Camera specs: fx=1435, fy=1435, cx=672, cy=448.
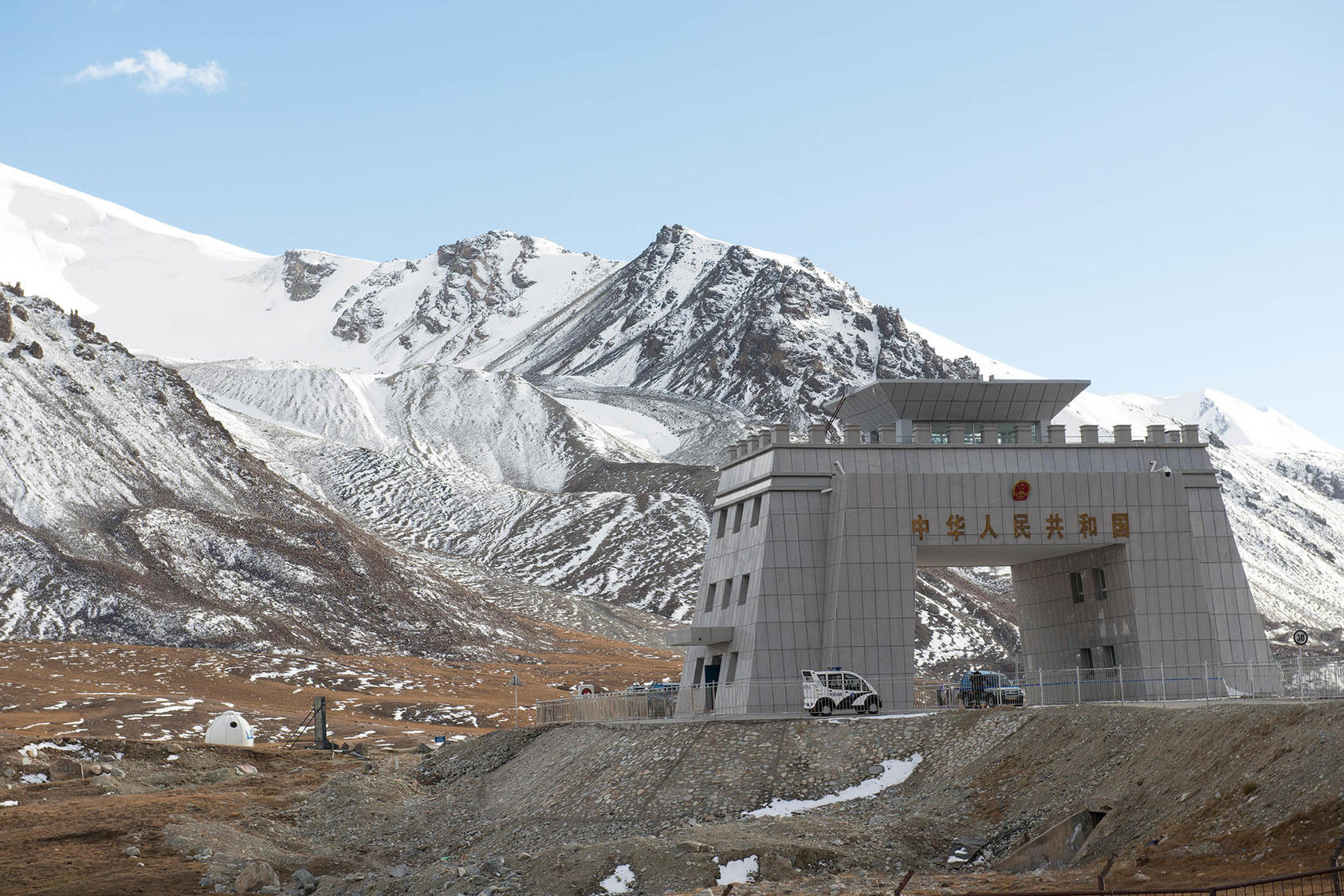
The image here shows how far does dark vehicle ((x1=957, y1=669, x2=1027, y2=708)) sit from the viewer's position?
4569 centimetres

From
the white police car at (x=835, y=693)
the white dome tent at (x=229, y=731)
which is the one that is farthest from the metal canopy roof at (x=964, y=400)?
the white dome tent at (x=229, y=731)

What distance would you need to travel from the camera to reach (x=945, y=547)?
146 ft

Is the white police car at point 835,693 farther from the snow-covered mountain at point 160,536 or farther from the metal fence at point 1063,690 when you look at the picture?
the snow-covered mountain at point 160,536

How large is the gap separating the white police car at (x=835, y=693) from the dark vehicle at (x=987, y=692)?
5246 mm

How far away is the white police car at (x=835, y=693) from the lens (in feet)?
136

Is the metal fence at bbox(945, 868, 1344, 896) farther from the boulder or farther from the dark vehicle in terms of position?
the dark vehicle

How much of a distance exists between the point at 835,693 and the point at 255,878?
1655 centimetres

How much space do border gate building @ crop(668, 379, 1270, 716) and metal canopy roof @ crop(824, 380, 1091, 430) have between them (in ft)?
1.14

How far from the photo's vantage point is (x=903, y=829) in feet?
106

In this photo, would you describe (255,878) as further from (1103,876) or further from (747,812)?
(1103,876)

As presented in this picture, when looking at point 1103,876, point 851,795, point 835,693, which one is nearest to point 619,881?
point 851,795

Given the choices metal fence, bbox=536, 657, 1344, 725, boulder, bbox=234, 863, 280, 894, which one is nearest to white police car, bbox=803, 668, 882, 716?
metal fence, bbox=536, 657, 1344, 725

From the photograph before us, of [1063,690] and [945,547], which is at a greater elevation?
[945,547]

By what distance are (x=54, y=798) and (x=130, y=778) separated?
3959 millimetres
